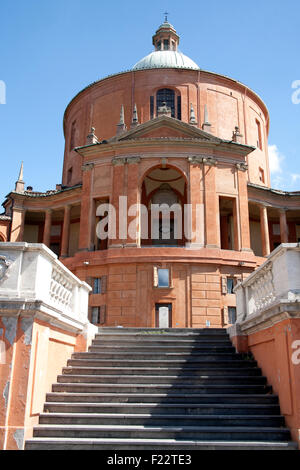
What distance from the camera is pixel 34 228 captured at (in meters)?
34.8

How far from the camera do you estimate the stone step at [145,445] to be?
752cm

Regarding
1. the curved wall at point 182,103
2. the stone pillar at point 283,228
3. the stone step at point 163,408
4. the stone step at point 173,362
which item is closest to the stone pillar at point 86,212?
the curved wall at point 182,103

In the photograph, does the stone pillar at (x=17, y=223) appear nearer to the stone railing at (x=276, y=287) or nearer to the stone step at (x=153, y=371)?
the stone step at (x=153, y=371)

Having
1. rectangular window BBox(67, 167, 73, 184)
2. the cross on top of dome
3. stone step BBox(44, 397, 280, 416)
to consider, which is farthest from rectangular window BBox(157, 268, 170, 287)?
the cross on top of dome

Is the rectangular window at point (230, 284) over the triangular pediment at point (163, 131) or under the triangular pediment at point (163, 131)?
under

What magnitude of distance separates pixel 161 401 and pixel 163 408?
11.0 inches

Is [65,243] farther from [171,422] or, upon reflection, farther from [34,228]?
[171,422]

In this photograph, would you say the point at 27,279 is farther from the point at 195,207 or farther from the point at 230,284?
the point at 195,207

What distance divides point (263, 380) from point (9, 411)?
547cm

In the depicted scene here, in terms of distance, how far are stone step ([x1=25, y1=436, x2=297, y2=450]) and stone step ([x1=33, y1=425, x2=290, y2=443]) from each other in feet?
0.86

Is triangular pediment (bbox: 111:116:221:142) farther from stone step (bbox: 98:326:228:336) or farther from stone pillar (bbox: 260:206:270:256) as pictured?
stone step (bbox: 98:326:228:336)

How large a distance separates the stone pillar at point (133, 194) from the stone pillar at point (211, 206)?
387 centimetres

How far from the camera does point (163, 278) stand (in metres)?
22.8
